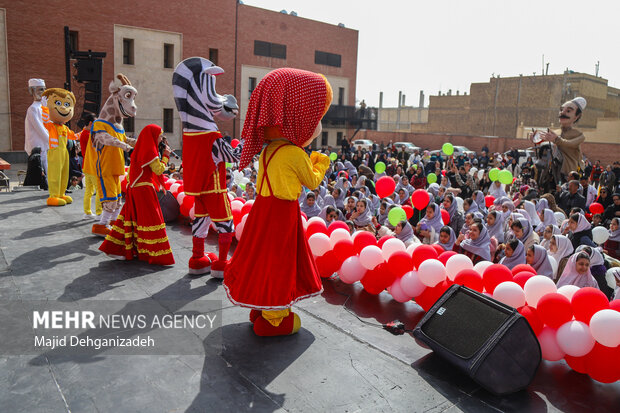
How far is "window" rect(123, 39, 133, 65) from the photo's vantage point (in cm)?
2311

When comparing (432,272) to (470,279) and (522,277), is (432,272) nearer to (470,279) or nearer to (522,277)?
(470,279)

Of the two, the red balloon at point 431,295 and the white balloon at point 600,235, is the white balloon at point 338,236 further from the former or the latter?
the white balloon at point 600,235

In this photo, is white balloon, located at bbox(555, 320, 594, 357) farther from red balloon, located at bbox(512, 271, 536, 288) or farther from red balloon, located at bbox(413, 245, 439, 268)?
red balloon, located at bbox(413, 245, 439, 268)

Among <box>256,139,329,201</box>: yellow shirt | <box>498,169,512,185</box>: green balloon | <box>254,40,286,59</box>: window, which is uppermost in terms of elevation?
<box>254,40,286,59</box>: window

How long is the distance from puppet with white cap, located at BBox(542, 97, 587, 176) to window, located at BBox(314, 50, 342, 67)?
24713 mm

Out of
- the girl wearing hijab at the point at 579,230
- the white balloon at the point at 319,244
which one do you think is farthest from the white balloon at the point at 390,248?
the girl wearing hijab at the point at 579,230

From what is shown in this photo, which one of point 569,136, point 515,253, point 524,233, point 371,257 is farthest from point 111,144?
point 569,136

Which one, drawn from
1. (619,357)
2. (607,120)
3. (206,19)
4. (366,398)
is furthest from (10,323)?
(607,120)

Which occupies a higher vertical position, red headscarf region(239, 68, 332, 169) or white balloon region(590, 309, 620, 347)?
red headscarf region(239, 68, 332, 169)

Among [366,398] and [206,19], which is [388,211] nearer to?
[366,398]

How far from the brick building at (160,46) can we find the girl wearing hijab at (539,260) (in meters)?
20.5

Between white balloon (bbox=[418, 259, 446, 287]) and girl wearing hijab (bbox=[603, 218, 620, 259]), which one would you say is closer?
white balloon (bbox=[418, 259, 446, 287])

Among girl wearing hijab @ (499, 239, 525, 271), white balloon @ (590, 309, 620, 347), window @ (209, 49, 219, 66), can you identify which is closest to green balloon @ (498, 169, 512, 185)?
girl wearing hijab @ (499, 239, 525, 271)

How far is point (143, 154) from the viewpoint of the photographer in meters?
5.45
